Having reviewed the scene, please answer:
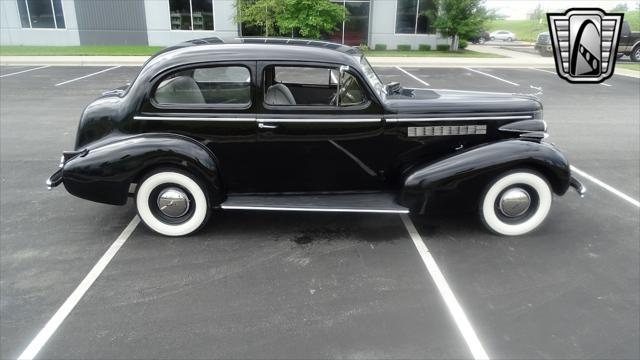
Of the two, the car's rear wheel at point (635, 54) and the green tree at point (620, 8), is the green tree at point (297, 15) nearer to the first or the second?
the car's rear wheel at point (635, 54)

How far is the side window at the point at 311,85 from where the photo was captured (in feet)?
14.4

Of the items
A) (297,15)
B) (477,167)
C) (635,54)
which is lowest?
(635,54)

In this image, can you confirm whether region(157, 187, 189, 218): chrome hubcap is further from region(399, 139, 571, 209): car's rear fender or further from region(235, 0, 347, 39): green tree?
region(235, 0, 347, 39): green tree

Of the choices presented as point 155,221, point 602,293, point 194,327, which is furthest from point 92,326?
point 602,293

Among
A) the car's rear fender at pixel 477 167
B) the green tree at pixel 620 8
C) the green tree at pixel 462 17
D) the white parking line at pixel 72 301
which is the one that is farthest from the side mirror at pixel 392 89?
the green tree at pixel 620 8

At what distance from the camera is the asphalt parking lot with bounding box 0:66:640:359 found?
3.00 meters

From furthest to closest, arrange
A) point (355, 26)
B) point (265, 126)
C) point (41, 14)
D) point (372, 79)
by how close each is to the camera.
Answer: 1. point (355, 26)
2. point (41, 14)
3. point (372, 79)
4. point (265, 126)

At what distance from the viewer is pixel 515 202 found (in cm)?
439

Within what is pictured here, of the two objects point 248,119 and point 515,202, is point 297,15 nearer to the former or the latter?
point 248,119

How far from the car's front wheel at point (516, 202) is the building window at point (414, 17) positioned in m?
20.1

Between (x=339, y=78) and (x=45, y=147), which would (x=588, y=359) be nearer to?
(x=339, y=78)

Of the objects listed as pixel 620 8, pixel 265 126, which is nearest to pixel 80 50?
pixel 265 126

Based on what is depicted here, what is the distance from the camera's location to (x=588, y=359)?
9.36 feet

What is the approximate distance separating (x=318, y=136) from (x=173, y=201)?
4.88 ft
